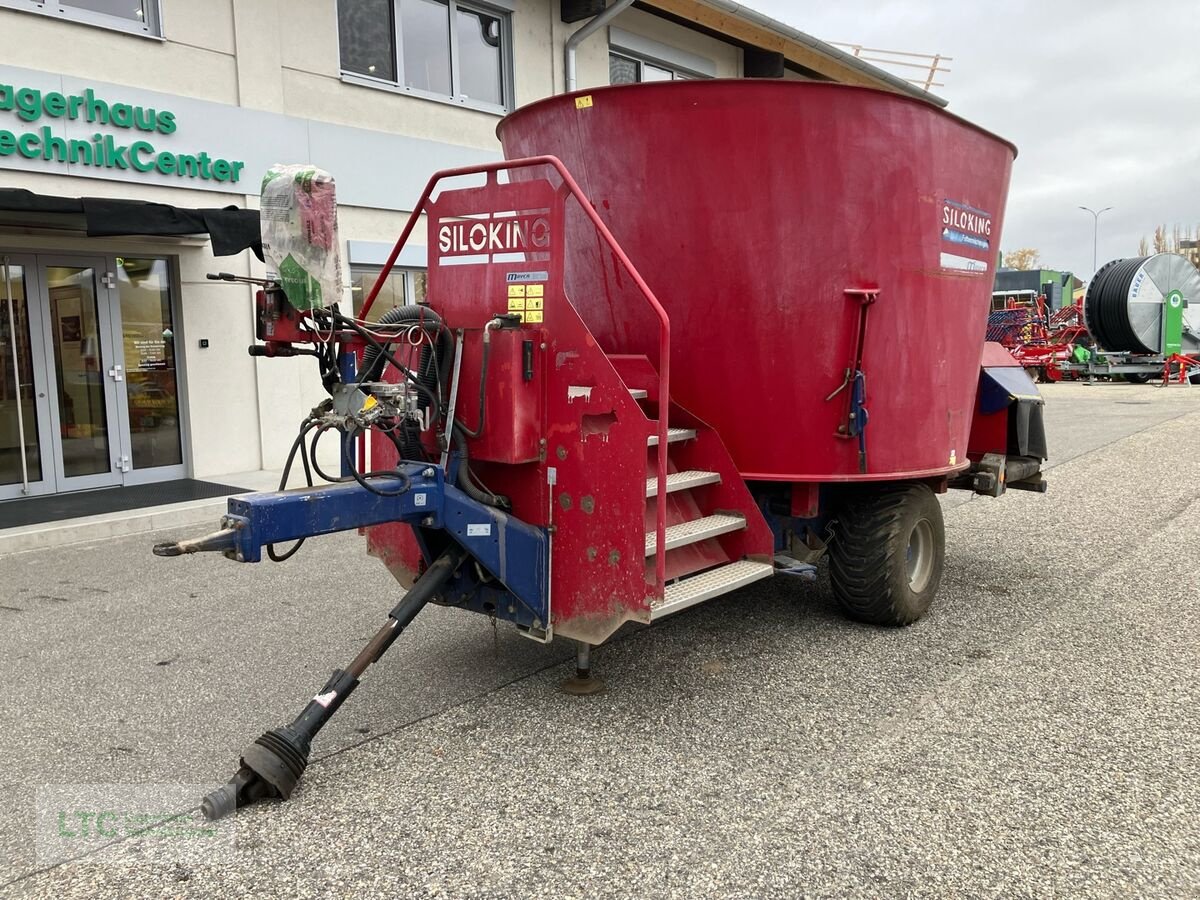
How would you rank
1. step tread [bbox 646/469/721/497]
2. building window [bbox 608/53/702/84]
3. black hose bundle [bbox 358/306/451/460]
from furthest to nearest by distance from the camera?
building window [bbox 608/53/702/84] < step tread [bbox 646/469/721/497] < black hose bundle [bbox 358/306/451/460]

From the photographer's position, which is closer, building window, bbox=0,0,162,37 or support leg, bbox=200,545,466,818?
support leg, bbox=200,545,466,818

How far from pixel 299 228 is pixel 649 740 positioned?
2309 mm

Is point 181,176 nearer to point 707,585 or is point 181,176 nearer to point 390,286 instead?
point 390,286

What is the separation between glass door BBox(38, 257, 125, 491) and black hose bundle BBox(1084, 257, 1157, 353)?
25.5 meters

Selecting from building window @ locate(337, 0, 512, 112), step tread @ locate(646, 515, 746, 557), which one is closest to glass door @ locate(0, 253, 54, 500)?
building window @ locate(337, 0, 512, 112)

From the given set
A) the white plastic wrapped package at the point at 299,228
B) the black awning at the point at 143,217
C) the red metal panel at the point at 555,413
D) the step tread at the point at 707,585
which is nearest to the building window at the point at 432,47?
the black awning at the point at 143,217

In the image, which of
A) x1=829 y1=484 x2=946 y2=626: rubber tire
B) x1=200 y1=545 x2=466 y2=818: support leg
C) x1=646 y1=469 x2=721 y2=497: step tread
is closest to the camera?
x1=200 y1=545 x2=466 y2=818: support leg

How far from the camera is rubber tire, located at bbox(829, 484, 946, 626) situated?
4.73 m

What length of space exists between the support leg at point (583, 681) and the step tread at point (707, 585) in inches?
18.6

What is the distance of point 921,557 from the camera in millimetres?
5156

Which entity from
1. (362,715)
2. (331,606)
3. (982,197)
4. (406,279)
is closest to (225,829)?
(362,715)

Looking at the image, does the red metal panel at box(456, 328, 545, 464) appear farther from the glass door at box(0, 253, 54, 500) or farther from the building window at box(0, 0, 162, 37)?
the building window at box(0, 0, 162, 37)

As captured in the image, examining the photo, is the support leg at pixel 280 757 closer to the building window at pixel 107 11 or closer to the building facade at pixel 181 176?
the building facade at pixel 181 176

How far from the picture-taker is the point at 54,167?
317 inches
